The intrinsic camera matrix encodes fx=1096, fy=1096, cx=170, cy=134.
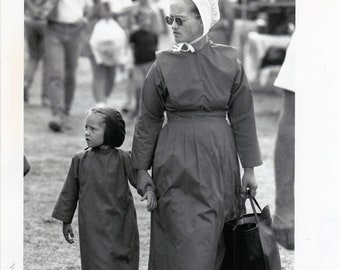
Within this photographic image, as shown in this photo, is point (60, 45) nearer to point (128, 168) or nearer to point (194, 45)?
point (128, 168)

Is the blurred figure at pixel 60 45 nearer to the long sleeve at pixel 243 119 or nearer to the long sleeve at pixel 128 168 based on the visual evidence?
the long sleeve at pixel 128 168

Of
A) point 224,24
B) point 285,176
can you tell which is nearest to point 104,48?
point 224,24

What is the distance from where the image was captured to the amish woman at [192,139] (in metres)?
5.57

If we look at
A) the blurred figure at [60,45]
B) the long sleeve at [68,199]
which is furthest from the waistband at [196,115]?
the blurred figure at [60,45]

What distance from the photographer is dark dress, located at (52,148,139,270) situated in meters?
5.91

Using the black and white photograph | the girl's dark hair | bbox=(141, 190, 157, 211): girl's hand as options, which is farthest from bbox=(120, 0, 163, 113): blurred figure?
bbox=(141, 190, 157, 211): girl's hand

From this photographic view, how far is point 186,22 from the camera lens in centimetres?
563

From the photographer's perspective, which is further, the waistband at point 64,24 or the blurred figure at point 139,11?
the blurred figure at point 139,11

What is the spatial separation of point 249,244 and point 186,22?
3.89 ft

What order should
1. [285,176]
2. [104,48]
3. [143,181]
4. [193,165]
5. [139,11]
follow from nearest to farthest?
[193,165], [143,181], [285,176], [104,48], [139,11]

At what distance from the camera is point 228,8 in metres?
14.8

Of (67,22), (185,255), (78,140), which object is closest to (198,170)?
(185,255)

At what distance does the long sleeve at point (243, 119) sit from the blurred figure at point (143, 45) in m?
7.90

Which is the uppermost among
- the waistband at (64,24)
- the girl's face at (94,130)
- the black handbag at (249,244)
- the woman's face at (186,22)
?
the woman's face at (186,22)
